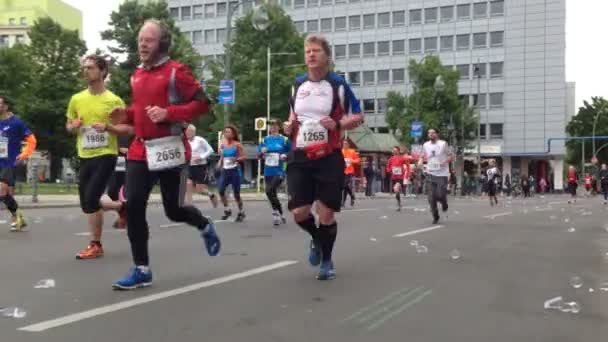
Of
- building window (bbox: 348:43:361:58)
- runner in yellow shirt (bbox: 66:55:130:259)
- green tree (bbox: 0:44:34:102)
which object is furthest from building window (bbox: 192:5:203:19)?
runner in yellow shirt (bbox: 66:55:130:259)

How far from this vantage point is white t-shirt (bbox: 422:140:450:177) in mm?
13250

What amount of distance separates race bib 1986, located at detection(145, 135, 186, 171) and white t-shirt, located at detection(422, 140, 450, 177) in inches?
338

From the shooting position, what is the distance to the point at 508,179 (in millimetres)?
50156

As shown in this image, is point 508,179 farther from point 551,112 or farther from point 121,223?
point 121,223

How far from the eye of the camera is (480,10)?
75125 mm

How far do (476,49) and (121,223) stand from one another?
69.4 metres

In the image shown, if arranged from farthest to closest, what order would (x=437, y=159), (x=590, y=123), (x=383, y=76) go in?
1. (x=590, y=123)
2. (x=383, y=76)
3. (x=437, y=159)

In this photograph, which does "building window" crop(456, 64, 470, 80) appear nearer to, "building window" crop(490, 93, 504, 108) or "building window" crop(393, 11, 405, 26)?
"building window" crop(490, 93, 504, 108)

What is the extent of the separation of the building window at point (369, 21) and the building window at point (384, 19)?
690mm

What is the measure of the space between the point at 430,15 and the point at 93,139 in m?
74.0

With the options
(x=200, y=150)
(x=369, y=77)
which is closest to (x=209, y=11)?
(x=369, y=77)

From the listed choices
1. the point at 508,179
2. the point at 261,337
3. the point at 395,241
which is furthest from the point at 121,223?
the point at 508,179

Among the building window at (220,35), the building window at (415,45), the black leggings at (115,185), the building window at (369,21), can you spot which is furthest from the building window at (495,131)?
the black leggings at (115,185)

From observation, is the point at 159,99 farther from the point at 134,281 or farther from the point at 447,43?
A: the point at 447,43
